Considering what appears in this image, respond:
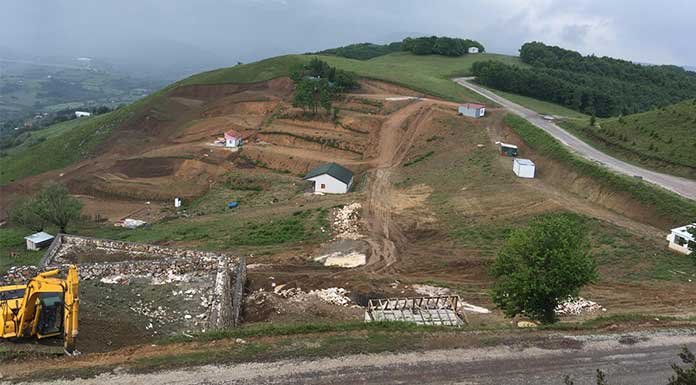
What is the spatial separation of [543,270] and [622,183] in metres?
19.9

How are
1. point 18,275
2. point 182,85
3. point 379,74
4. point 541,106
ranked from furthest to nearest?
point 182,85 < point 379,74 < point 541,106 < point 18,275

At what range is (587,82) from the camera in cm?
8200

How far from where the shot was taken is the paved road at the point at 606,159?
31.4 meters

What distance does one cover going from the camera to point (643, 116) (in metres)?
43.8

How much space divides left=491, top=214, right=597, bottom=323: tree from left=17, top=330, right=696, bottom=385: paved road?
207cm

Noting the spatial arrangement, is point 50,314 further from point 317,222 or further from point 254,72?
point 254,72

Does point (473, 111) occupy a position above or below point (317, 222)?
above

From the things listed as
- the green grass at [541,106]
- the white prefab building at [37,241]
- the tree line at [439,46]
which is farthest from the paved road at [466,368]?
the tree line at [439,46]

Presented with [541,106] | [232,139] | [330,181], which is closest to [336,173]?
[330,181]

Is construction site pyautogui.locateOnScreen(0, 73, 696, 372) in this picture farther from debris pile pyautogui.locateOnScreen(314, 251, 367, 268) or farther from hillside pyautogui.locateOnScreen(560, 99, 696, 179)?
hillside pyautogui.locateOnScreen(560, 99, 696, 179)

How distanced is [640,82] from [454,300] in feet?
298

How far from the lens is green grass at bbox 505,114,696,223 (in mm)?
27961

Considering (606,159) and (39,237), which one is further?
(606,159)

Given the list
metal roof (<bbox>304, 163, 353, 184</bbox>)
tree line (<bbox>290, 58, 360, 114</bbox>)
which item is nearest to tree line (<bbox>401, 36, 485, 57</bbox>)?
tree line (<bbox>290, 58, 360, 114</bbox>)
